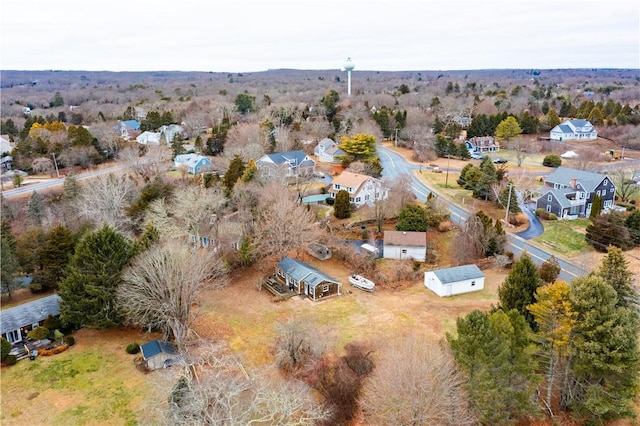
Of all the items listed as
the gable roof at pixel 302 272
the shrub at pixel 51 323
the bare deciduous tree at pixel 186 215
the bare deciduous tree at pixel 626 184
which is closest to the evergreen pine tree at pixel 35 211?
the bare deciduous tree at pixel 186 215

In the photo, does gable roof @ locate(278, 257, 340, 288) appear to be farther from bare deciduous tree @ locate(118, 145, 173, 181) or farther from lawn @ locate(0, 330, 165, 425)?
bare deciduous tree @ locate(118, 145, 173, 181)

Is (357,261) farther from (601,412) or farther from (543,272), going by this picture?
(601,412)

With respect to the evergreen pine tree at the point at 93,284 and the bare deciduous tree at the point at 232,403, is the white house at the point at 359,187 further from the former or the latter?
the bare deciduous tree at the point at 232,403

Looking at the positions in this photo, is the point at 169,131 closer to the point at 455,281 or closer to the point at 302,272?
the point at 302,272

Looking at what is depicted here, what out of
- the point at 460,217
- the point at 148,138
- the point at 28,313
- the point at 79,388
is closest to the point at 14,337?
the point at 28,313

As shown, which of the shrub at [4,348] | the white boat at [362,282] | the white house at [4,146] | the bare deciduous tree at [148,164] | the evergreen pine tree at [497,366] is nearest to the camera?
the evergreen pine tree at [497,366]
